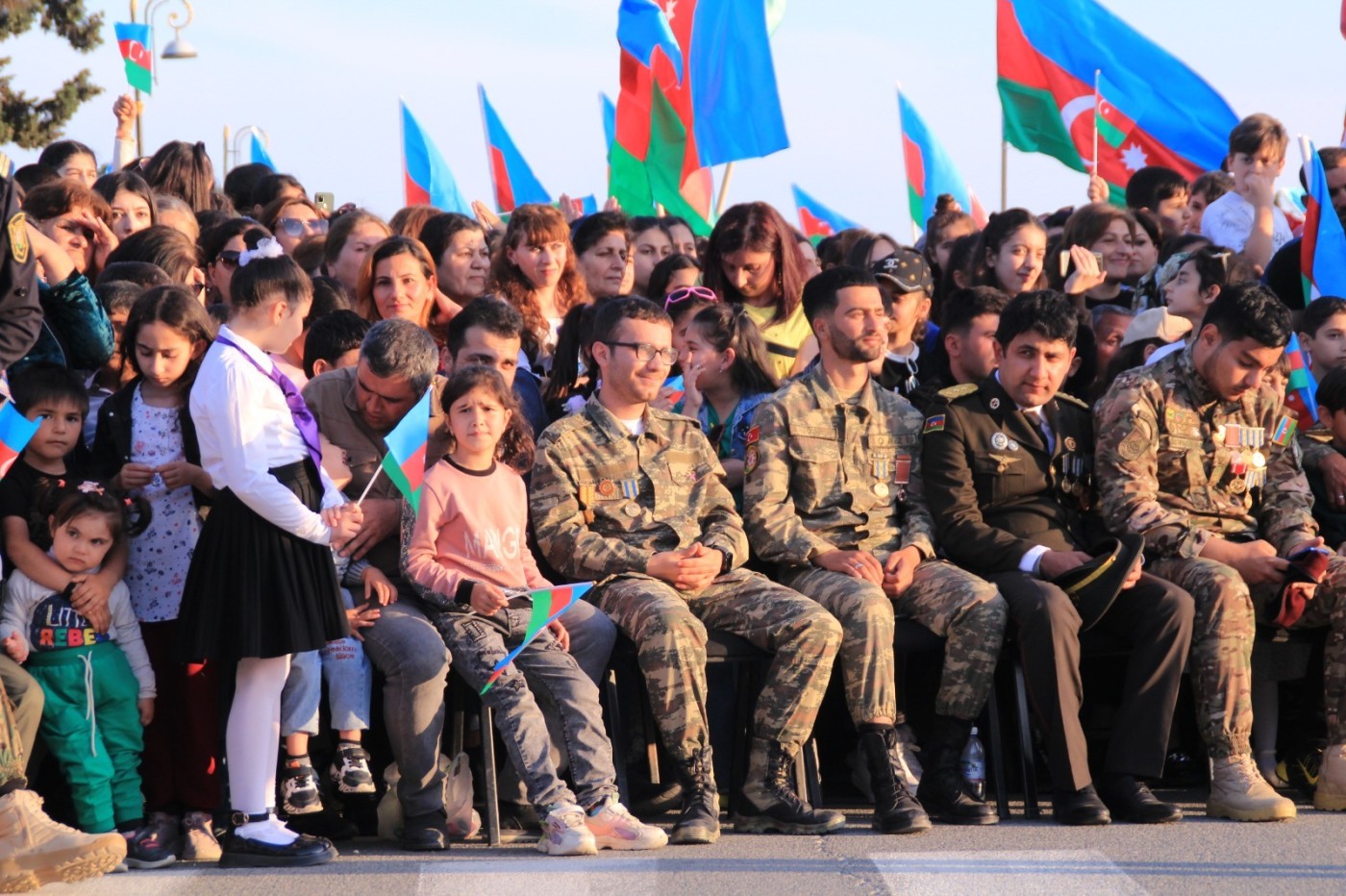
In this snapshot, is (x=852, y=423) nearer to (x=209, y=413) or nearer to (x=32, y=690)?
(x=209, y=413)

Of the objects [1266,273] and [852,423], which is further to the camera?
[1266,273]

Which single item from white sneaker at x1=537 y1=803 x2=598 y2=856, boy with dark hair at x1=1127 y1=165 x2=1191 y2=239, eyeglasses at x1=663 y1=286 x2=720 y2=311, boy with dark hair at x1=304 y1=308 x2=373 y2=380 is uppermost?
boy with dark hair at x1=1127 y1=165 x2=1191 y2=239

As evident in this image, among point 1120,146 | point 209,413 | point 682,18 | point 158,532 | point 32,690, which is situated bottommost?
point 32,690

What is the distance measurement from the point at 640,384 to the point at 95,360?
2113mm

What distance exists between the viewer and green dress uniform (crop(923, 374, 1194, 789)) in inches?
263

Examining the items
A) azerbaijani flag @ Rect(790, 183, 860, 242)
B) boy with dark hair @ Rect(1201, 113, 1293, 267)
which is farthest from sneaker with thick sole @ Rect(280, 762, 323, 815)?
azerbaijani flag @ Rect(790, 183, 860, 242)

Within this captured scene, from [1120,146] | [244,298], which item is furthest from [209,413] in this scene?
[1120,146]

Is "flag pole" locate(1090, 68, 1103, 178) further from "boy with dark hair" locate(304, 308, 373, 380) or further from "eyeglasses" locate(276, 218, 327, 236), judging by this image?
"boy with dark hair" locate(304, 308, 373, 380)

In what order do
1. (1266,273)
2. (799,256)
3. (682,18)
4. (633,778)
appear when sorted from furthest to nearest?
1. (682,18)
2. (1266,273)
3. (799,256)
4. (633,778)

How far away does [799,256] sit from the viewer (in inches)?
354

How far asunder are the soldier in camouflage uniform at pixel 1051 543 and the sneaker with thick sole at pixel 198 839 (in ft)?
10.1

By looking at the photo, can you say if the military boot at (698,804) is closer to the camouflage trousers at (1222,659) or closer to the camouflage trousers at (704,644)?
the camouflage trousers at (704,644)

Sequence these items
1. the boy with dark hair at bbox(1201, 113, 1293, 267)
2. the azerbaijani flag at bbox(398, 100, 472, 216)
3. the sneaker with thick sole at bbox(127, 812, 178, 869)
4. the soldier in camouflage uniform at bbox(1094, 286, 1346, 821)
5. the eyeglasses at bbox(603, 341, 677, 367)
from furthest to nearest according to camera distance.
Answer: the azerbaijani flag at bbox(398, 100, 472, 216), the boy with dark hair at bbox(1201, 113, 1293, 267), the eyeglasses at bbox(603, 341, 677, 367), the soldier in camouflage uniform at bbox(1094, 286, 1346, 821), the sneaker with thick sole at bbox(127, 812, 178, 869)

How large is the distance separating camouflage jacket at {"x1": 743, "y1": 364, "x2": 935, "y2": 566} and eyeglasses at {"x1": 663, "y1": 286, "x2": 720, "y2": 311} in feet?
3.40
